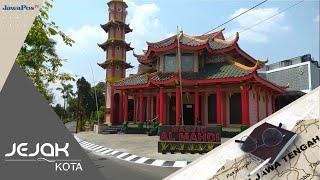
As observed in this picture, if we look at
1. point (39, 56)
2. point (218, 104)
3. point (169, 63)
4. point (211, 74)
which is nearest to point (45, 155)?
point (39, 56)

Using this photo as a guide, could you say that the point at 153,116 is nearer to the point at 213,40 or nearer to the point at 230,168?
the point at 213,40

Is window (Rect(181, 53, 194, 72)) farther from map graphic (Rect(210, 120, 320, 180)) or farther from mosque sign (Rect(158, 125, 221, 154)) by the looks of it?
map graphic (Rect(210, 120, 320, 180))

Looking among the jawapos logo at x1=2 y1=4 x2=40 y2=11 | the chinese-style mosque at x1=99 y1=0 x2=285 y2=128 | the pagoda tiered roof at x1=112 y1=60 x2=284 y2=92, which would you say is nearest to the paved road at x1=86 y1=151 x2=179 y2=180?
the jawapos logo at x1=2 y1=4 x2=40 y2=11

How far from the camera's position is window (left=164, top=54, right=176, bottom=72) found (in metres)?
26.3

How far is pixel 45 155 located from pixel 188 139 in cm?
738

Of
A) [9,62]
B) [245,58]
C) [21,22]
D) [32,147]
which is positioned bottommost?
[32,147]

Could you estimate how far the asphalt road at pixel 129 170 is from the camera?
406 inches

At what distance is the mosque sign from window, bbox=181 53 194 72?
11462mm

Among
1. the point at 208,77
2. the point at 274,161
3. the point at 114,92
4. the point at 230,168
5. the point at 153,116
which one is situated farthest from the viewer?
the point at 114,92

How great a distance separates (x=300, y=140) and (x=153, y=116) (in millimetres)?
25464

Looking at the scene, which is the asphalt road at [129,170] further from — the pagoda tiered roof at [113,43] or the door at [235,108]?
the pagoda tiered roof at [113,43]

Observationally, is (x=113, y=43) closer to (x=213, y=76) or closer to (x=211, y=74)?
(x=211, y=74)

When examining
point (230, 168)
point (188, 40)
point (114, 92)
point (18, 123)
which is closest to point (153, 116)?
point (114, 92)

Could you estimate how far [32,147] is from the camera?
9328 mm
